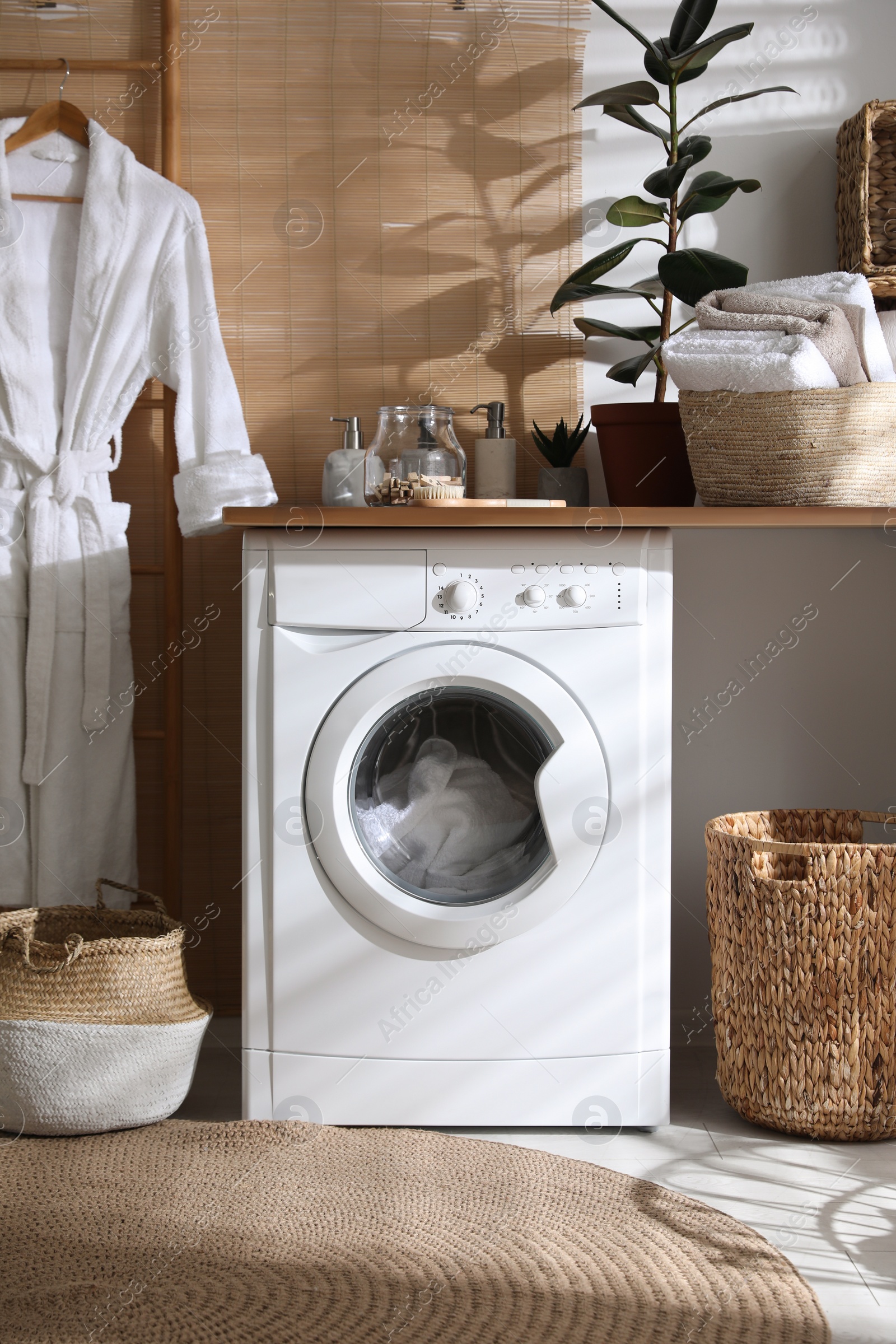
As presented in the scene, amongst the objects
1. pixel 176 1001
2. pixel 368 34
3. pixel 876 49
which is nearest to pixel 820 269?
pixel 876 49

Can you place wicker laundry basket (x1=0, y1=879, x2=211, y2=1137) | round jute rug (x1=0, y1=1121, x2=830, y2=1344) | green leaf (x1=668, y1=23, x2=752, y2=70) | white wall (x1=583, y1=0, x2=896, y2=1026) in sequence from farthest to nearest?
white wall (x1=583, y1=0, x2=896, y2=1026) < green leaf (x1=668, y1=23, x2=752, y2=70) < wicker laundry basket (x1=0, y1=879, x2=211, y2=1137) < round jute rug (x1=0, y1=1121, x2=830, y2=1344)

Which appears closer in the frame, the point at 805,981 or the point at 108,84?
the point at 805,981

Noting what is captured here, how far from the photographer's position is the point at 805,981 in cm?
156

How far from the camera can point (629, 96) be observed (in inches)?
73.1

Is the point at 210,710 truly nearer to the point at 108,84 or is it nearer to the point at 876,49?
Result: the point at 108,84

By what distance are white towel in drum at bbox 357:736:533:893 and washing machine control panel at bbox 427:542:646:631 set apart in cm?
20

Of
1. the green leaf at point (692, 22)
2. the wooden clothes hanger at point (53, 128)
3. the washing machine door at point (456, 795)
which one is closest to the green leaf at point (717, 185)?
the green leaf at point (692, 22)

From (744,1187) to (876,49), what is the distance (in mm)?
2095

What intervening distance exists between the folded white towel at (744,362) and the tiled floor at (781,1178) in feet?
3.71

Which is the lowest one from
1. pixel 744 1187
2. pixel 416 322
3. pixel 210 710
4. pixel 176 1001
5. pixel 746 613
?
pixel 744 1187

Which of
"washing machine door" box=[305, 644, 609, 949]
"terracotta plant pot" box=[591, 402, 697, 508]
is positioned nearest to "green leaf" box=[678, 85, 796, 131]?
"terracotta plant pot" box=[591, 402, 697, 508]

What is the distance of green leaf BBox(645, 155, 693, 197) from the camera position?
1.88 metres

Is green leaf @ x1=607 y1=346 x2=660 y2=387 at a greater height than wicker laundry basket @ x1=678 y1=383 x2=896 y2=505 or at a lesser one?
greater

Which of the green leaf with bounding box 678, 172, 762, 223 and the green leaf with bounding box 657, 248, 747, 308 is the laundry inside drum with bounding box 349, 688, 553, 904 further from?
the green leaf with bounding box 678, 172, 762, 223
